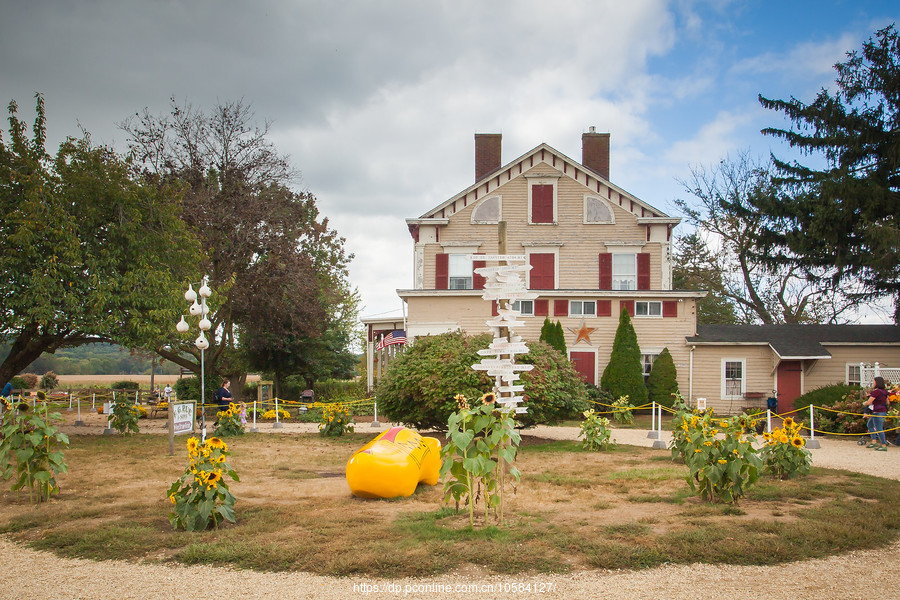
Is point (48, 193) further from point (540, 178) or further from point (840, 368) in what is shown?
point (840, 368)

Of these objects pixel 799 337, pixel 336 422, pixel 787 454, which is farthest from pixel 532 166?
pixel 787 454

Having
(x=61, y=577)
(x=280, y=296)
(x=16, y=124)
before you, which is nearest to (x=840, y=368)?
(x=280, y=296)

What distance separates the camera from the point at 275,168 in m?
28.0

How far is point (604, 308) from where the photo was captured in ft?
85.6

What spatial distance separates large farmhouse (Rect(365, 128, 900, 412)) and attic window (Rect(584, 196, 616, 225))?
4 centimetres

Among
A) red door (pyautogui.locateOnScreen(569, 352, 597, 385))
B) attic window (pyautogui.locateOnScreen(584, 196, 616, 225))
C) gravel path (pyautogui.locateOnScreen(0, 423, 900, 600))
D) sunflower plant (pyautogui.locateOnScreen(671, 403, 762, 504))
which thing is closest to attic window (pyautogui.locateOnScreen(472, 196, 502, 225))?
attic window (pyautogui.locateOnScreen(584, 196, 616, 225))

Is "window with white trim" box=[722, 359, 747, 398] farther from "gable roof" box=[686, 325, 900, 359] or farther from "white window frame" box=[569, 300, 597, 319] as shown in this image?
"white window frame" box=[569, 300, 597, 319]

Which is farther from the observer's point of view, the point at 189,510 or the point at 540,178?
the point at 540,178

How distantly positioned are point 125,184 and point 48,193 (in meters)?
1.84

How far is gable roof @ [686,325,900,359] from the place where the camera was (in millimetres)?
24438

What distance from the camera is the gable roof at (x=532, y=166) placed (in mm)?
27203

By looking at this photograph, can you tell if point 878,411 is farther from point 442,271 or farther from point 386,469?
point 442,271

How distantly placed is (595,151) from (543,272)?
6084 mm

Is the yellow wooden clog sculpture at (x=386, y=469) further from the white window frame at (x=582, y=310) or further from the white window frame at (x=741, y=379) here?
the white window frame at (x=741, y=379)
